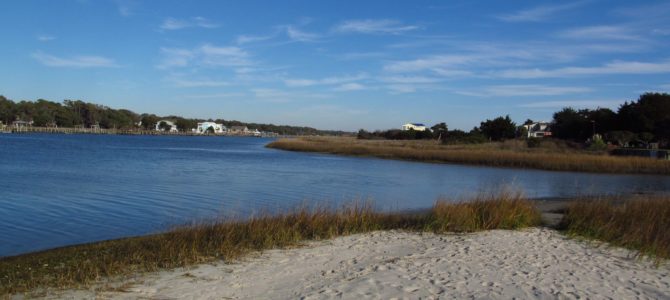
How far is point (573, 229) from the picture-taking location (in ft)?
44.4

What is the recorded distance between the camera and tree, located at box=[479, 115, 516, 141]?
289ft

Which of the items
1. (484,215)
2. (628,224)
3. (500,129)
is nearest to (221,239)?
(484,215)

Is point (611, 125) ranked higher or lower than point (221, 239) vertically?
higher

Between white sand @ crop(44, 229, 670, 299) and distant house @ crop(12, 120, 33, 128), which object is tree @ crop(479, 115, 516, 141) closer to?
white sand @ crop(44, 229, 670, 299)

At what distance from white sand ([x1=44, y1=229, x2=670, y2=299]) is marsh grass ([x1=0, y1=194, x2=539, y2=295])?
0.67 m

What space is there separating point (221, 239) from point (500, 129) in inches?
3277

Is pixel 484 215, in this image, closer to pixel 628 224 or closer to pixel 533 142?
pixel 628 224

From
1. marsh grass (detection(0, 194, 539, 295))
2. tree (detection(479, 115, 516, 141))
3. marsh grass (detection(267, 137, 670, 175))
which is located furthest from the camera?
tree (detection(479, 115, 516, 141))

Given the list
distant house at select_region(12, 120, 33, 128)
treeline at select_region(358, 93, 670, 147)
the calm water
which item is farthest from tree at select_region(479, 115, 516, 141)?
distant house at select_region(12, 120, 33, 128)

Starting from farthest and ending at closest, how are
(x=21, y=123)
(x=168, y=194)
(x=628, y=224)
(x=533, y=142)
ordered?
(x=21, y=123) → (x=533, y=142) → (x=168, y=194) → (x=628, y=224)

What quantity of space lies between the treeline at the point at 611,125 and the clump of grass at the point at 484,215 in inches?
2234

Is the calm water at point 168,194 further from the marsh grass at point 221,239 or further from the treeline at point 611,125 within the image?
the treeline at point 611,125

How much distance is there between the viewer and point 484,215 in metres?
14.4

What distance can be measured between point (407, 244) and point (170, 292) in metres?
5.60
